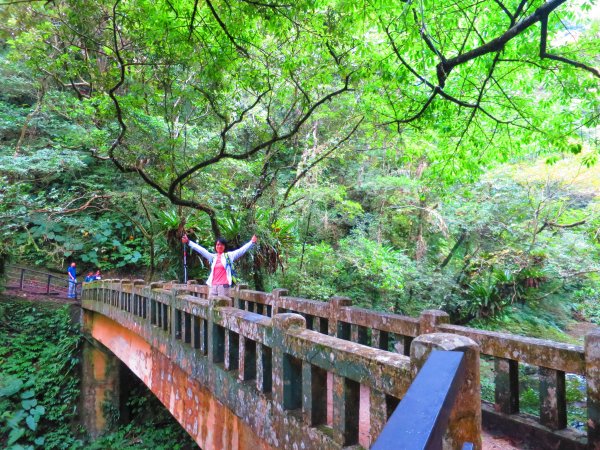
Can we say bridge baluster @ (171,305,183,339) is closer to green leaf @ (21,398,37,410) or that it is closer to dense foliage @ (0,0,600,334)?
dense foliage @ (0,0,600,334)

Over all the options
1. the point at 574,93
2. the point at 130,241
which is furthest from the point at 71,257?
the point at 574,93

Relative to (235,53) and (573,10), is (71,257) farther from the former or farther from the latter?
(573,10)

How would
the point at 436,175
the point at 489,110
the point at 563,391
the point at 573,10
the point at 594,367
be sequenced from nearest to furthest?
the point at 594,367
the point at 563,391
the point at 573,10
the point at 489,110
the point at 436,175

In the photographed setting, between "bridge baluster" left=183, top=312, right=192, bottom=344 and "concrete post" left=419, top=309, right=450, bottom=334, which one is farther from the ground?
"concrete post" left=419, top=309, right=450, bottom=334

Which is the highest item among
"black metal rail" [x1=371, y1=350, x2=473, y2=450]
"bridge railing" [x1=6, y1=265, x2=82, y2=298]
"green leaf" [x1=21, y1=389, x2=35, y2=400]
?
"black metal rail" [x1=371, y1=350, x2=473, y2=450]

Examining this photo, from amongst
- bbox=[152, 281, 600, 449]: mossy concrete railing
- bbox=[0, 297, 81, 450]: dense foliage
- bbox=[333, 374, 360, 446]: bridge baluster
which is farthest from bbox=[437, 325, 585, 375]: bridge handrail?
bbox=[0, 297, 81, 450]: dense foliage

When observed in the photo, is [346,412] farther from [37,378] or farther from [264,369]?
[37,378]

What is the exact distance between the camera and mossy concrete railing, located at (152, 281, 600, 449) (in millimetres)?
2975

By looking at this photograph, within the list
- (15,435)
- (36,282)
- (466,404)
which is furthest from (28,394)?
(466,404)

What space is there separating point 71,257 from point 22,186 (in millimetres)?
8546

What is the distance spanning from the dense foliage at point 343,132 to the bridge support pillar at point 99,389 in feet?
10.2

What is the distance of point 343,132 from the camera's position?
1038 cm

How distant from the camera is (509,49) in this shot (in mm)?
5879

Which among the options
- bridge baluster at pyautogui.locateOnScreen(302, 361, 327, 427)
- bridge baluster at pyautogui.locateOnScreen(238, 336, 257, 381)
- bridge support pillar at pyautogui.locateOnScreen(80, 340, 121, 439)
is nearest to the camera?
bridge baluster at pyautogui.locateOnScreen(302, 361, 327, 427)
